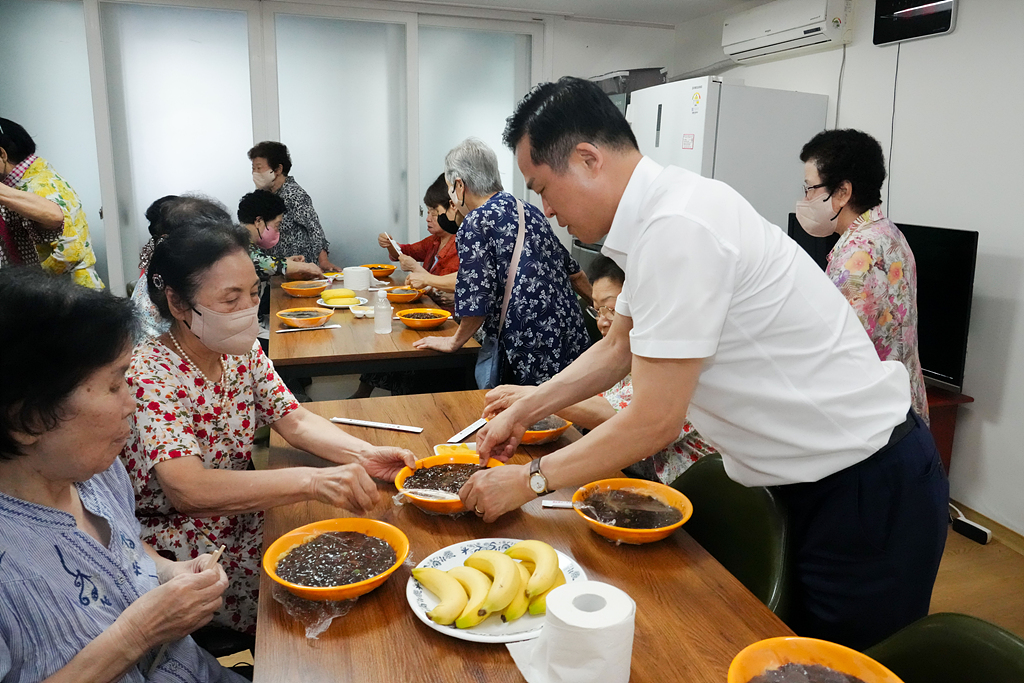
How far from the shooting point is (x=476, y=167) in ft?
9.70

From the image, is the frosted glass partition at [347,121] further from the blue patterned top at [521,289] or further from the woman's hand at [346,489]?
the woman's hand at [346,489]

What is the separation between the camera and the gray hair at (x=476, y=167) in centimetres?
295

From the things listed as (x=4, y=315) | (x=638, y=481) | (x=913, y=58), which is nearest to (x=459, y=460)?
(x=638, y=481)

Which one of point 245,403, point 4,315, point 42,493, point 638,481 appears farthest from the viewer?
point 245,403

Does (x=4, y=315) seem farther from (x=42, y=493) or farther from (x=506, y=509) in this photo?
(x=506, y=509)

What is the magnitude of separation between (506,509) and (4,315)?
0.86 metres

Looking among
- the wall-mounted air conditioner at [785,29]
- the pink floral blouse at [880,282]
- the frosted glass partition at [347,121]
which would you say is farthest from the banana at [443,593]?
the frosted glass partition at [347,121]

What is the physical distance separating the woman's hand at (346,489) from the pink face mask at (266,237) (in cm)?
306

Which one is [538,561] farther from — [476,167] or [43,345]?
[476,167]

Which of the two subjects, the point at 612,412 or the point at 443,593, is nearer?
the point at 443,593

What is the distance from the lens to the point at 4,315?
98cm

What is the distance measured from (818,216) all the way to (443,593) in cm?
236

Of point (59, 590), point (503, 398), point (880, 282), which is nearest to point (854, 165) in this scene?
point (880, 282)

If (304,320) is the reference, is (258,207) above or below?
above
